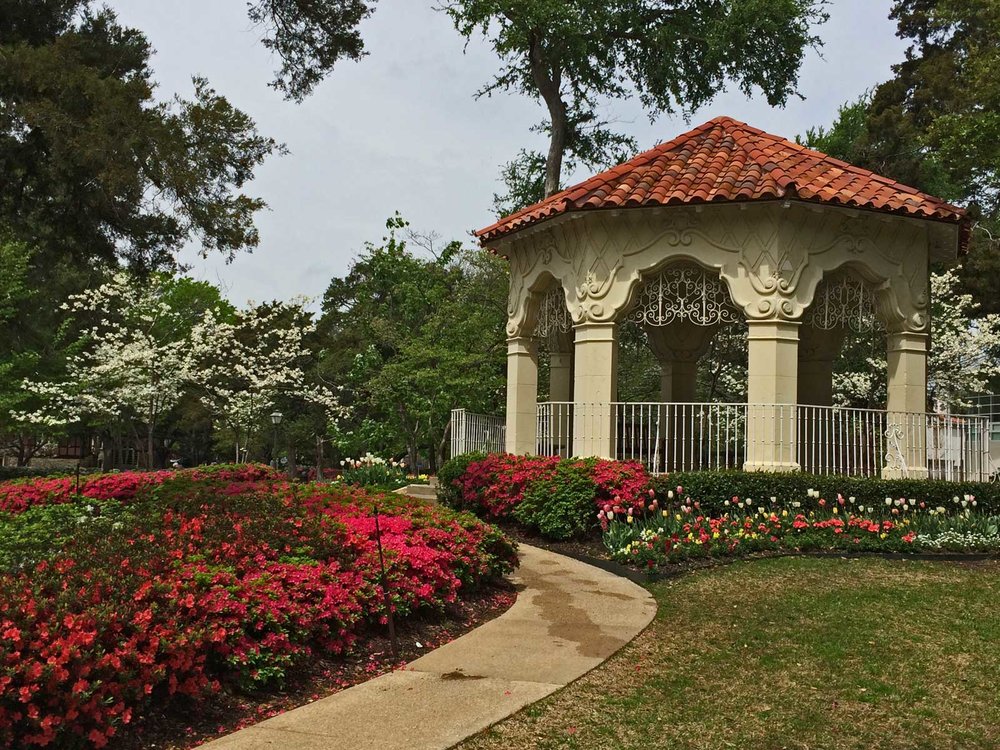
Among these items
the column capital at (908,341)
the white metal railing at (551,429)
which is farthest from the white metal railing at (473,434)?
the column capital at (908,341)

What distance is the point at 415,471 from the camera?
95.2 feet

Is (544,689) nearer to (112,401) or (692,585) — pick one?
(692,585)

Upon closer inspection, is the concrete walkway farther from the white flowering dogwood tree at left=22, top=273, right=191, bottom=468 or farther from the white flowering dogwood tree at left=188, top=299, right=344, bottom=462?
the white flowering dogwood tree at left=188, top=299, right=344, bottom=462

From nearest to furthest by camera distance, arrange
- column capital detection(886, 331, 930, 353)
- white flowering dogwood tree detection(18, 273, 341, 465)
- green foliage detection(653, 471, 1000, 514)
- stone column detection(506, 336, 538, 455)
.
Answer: green foliage detection(653, 471, 1000, 514), column capital detection(886, 331, 930, 353), stone column detection(506, 336, 538, 455), white flowering dogwood tree detection(18, 273, 341, 465)

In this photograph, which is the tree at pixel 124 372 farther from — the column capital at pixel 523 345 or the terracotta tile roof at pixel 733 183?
the terracotta tile roof at pixel 733 183

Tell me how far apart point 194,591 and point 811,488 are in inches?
352

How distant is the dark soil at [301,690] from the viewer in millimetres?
5039

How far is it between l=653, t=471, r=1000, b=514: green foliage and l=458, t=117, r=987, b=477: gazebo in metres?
0.65

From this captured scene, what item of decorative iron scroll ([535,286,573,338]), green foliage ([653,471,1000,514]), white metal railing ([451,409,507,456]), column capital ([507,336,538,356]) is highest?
decorative iron scroll ([535,286,573,338])

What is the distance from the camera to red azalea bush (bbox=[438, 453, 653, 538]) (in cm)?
1245

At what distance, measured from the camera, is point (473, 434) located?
706 inches

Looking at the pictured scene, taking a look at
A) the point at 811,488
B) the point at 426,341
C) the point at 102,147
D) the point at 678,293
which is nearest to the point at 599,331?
the point at 678,293

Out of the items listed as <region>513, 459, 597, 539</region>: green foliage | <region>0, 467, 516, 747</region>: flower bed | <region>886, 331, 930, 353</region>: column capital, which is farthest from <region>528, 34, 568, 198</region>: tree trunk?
<region>0, 467, 516, 747</region>: flower bed

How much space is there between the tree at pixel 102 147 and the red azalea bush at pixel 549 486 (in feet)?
19.0
